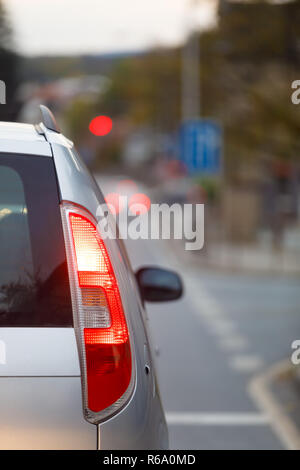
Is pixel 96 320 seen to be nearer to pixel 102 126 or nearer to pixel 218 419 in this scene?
pixel 218 419

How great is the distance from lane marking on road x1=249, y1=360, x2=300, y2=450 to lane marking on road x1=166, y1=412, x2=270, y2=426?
0.10 metres

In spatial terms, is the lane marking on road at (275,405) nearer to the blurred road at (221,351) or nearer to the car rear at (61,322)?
the blurred road at (221,351)

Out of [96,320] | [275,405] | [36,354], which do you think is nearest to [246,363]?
[275,405]

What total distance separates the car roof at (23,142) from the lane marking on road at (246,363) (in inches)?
281

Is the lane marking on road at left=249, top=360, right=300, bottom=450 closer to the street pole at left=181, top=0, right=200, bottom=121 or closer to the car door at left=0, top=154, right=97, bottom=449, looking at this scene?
the car door at left=0, top=154, right=97, bottom=449

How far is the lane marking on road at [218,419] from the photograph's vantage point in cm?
773

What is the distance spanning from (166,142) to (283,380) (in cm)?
7324

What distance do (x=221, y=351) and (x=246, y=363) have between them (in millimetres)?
799

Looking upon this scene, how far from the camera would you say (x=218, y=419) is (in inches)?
312

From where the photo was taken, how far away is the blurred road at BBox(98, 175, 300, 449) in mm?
7476
